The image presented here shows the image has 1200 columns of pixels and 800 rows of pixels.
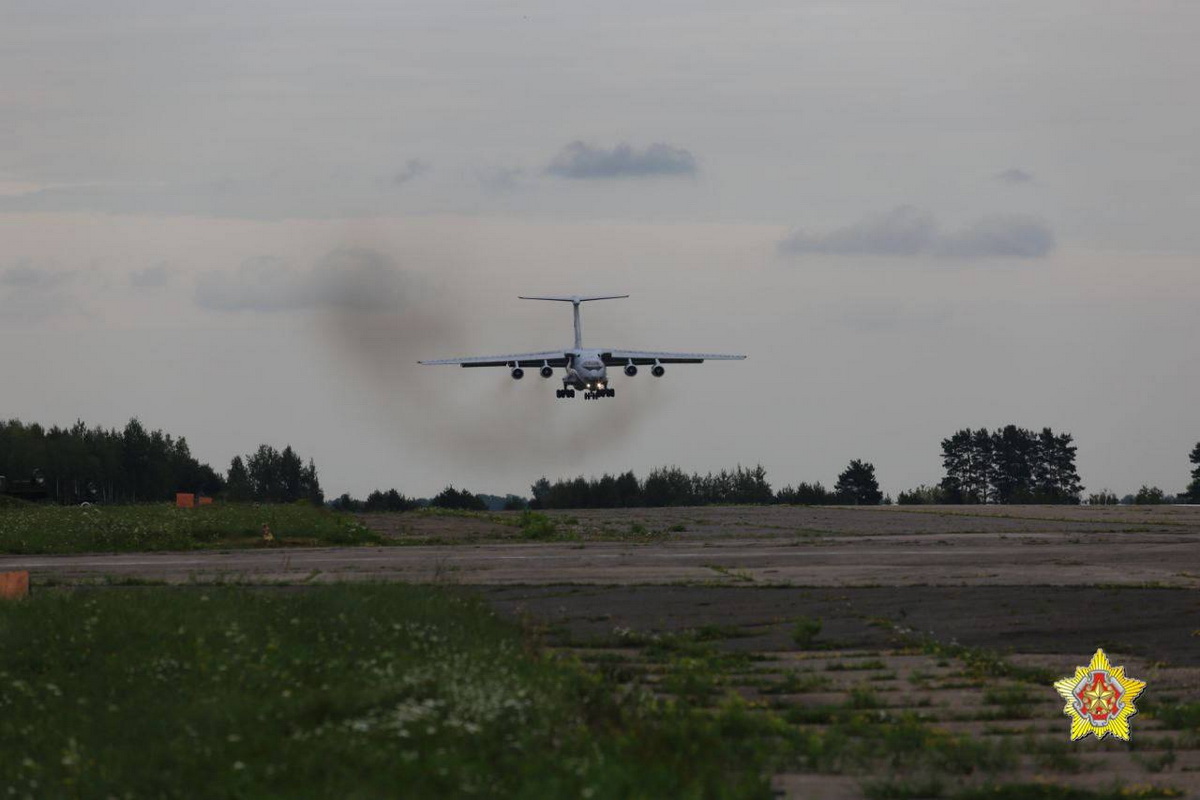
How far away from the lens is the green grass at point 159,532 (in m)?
42.6

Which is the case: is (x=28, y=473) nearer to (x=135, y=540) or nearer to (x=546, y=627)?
(x=135, y=540)

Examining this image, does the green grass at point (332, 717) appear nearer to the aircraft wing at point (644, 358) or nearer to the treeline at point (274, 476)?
the aircraft wing at point (644, 358)

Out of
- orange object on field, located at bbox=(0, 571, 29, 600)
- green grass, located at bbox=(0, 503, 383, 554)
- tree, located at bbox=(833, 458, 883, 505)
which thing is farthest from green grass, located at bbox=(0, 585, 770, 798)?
tree, located at bbox=(833, 458, 883, 505)

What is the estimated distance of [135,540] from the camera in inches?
1718

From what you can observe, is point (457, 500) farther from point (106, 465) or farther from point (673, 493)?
point (106, 465)

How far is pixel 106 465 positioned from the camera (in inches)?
5827

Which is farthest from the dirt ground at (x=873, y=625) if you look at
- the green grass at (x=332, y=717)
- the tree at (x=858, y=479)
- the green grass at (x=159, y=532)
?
the tree at (x=858, y=479)

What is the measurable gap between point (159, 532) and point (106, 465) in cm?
10911

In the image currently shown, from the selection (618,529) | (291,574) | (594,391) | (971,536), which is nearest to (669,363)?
(594,391)

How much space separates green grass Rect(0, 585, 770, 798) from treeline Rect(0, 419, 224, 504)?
127078 mm

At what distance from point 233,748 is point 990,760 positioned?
266 inches

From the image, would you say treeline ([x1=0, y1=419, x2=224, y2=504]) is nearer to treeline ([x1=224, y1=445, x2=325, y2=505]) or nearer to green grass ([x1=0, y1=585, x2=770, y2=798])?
treeline ([x1=224, y1=445, x2=325, y2=505])

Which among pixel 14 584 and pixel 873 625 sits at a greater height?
pixel 14 584

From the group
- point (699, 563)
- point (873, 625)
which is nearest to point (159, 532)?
point (699, 563)
